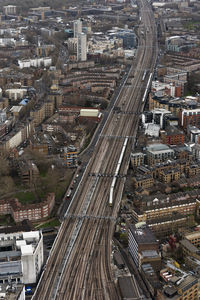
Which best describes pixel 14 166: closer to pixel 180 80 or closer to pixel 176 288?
pixel 176 288

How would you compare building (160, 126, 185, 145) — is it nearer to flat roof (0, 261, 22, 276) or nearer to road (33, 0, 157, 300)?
road (33, 0, 157, 300)

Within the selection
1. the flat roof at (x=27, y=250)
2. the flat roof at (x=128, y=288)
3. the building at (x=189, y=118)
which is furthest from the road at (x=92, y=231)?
the building at (x=189, y=118)

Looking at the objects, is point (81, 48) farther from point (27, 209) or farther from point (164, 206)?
point (164, 206)

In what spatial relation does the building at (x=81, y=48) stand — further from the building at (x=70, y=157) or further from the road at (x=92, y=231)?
the building at (x=70, y=157)

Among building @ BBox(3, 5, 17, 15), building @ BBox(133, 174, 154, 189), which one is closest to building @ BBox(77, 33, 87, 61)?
building @ BBox(133, 174, 154, 189)

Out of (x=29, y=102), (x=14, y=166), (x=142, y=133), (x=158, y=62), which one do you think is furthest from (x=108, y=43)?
(x=14, y=166)

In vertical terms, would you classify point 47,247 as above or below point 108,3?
below

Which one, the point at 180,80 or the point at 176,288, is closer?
the point at 176,288
